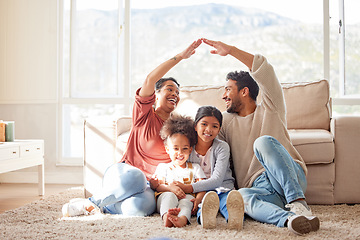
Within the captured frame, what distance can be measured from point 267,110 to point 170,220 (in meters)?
0.80

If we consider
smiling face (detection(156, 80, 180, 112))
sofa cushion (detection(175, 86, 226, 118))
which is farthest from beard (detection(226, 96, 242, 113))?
sofa cushion (detection(175, 86, 226, 118))

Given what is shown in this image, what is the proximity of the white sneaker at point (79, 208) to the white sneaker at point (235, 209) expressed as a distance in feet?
2.49

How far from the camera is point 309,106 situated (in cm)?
287

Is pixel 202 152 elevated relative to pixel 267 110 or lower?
lower

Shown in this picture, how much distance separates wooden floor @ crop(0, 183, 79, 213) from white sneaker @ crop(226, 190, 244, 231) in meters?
1.45

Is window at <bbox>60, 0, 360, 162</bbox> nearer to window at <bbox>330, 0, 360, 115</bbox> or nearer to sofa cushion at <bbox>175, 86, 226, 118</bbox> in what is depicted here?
window at <bbox>330, 0, 360, 115</bbox>

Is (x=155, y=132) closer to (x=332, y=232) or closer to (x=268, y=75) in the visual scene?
(x=268, y=75)

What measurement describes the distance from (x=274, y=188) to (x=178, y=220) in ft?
1.65

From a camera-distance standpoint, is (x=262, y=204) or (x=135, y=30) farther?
(x=135, y=30)

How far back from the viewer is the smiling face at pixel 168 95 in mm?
2291

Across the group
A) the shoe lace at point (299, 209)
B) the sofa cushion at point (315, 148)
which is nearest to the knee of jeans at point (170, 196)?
the shoe lace at point (299, 209)

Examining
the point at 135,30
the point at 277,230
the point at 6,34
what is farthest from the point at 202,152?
the point at 6,34

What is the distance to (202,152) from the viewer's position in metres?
2.24

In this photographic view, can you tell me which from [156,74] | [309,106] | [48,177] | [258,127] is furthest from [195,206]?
[48,177]
